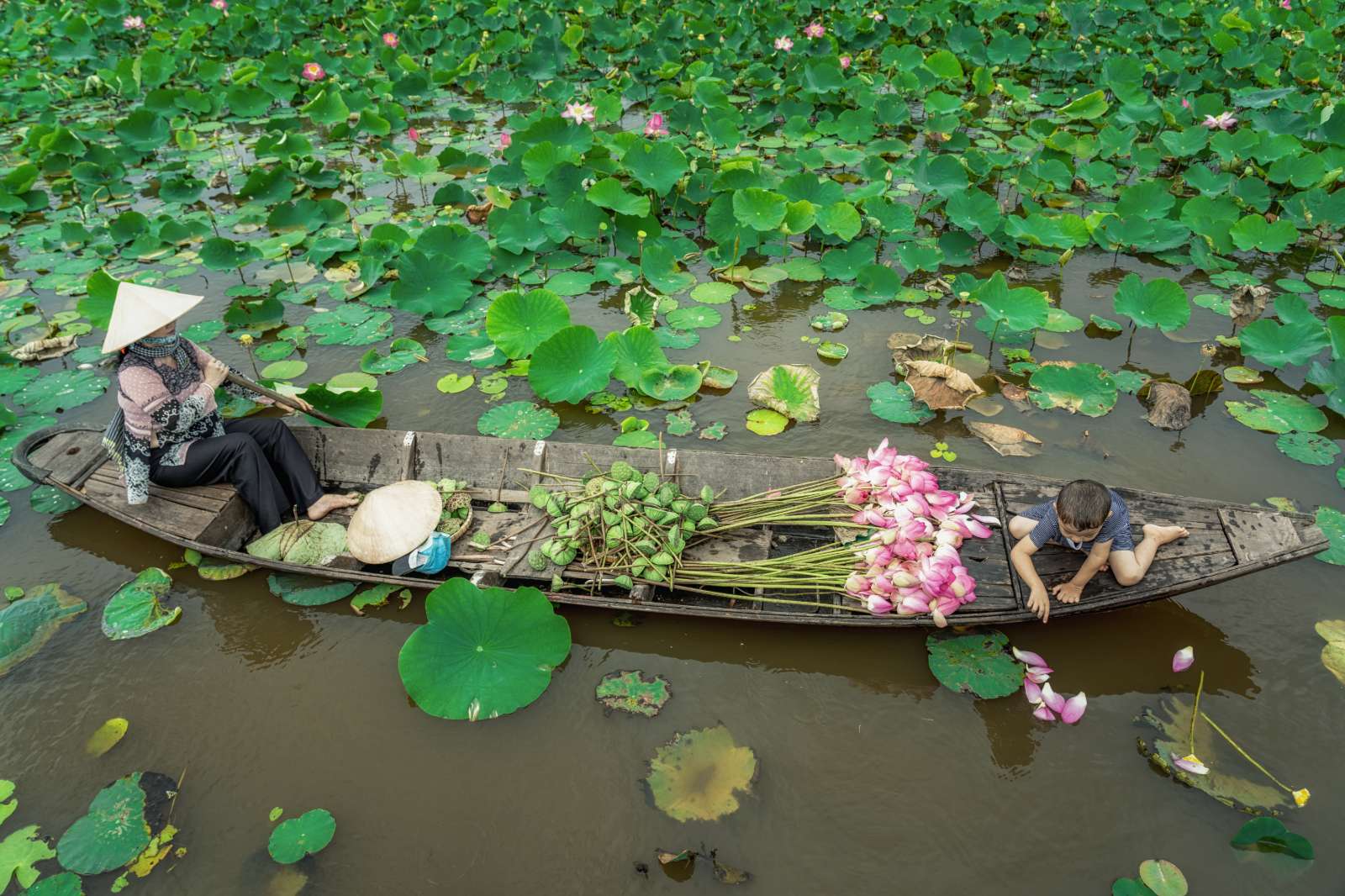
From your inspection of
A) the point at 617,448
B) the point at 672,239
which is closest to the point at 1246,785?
the point at 617,448

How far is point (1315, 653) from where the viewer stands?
339 centimetres

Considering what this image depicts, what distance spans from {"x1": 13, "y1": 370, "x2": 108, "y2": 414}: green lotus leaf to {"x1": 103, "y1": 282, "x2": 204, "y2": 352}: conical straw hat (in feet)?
7.74

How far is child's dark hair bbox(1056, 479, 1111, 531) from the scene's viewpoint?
2943 millimetres

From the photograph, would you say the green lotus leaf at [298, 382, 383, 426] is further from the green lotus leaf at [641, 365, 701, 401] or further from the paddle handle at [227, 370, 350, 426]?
the green lotus leaf at [641, 365, 701, 401]

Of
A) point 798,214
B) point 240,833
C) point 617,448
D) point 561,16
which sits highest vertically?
point 561,16

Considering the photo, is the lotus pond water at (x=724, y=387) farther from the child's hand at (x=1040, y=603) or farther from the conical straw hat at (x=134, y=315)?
the conical straw hat at (x=134, y=315)

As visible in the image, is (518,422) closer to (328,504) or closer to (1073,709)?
(328,504)

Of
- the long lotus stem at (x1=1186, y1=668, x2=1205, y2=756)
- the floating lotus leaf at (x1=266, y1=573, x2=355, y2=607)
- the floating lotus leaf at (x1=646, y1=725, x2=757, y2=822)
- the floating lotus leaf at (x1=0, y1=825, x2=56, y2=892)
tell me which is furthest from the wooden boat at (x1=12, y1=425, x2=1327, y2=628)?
the floating lotus leaf at (x1=0, y1=825, x2=56, y2=892)

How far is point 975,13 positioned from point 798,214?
7.65m

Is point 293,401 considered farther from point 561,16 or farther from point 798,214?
point 561,16

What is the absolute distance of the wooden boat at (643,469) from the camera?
329cm

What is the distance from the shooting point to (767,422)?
4.97m

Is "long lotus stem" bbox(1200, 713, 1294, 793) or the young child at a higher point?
the young child

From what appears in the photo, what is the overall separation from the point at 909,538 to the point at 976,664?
689 millimetres
